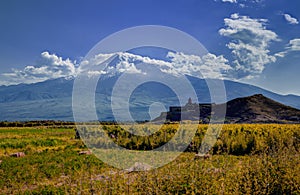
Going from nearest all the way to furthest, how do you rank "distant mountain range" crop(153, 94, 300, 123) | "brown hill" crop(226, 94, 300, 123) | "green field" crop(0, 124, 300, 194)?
"green field" crop(0, 124, 300, 194), "brown hill" crop(226, 94, 300, 123), "distant mountain range" crop(153, 94, 300, 123)

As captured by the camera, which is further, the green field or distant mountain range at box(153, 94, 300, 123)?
distant mountain range at box(153, 94, 300, 123)

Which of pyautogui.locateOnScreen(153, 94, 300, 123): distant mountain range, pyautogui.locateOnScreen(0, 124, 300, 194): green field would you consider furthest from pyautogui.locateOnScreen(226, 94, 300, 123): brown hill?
pyautogui.locateOnScreen(0, 124, 300, 194): green field

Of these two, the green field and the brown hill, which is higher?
the brown hill

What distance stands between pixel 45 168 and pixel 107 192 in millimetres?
6141

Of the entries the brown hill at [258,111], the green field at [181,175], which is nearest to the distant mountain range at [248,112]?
the brown hill at [258,111]

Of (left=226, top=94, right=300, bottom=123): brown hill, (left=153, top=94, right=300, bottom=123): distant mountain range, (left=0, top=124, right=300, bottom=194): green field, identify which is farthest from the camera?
(left=153, top=94, right=300, bottom=123): distant mountain range

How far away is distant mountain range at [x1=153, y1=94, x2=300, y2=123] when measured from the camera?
2566 inches

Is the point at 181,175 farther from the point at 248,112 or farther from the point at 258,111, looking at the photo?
the point at 258,111

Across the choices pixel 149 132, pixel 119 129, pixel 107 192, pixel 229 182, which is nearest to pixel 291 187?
pixel 229 182

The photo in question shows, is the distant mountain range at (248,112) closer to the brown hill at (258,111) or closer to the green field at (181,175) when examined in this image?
the brown hill at (258,111)

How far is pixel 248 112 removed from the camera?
69.4m

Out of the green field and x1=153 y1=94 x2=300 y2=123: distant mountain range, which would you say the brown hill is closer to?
x1=153 y1=94 x2=300 y2=123: distant mountain range

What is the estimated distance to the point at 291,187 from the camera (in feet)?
23.7

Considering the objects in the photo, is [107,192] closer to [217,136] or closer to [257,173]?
[257,173]
